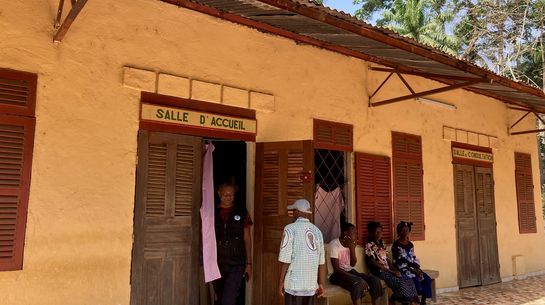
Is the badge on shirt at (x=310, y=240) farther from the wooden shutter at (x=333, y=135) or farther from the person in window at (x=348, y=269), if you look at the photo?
the wooden shutter at (x=333, y=135)

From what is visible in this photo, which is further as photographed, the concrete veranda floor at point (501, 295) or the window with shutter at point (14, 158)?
the concrete veranda floor at point (501, 295)

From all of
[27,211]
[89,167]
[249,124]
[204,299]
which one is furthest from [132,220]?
[249,124]

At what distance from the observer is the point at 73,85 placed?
14.4 feet

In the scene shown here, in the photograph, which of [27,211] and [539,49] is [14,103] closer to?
[27,211]

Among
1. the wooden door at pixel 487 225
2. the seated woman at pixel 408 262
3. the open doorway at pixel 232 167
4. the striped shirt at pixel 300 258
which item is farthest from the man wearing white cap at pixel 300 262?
the wooden door at pixel 487 225

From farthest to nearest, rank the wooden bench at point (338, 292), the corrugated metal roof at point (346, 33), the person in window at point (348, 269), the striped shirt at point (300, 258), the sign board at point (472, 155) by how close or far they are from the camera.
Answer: the sign board at point (472, 155) < the person in window at point (348, 269) < the wooden bench at point (338, 292) < the corrugated metal roof at point (346, 33) < the striped shirt at point (300, 258)

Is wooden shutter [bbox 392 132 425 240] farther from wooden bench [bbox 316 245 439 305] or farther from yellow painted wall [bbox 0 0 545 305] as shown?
yellow painted wall [bbox 0 0 545 305]

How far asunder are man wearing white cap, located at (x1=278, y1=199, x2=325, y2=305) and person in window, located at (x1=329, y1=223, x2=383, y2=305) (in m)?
1.49

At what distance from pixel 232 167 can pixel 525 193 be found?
721 cm

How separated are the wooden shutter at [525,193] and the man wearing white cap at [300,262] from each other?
7.35 metres

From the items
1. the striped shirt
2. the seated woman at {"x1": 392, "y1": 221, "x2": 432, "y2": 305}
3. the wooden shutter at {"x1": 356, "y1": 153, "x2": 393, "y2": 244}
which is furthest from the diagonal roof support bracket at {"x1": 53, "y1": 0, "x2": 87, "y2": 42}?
the seated woman at {"x1": 392, "y1": 221, "x2": 432, "y2": 305}

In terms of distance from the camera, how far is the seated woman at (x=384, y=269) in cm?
632

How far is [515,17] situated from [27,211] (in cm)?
1693

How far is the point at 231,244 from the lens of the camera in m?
5.29
